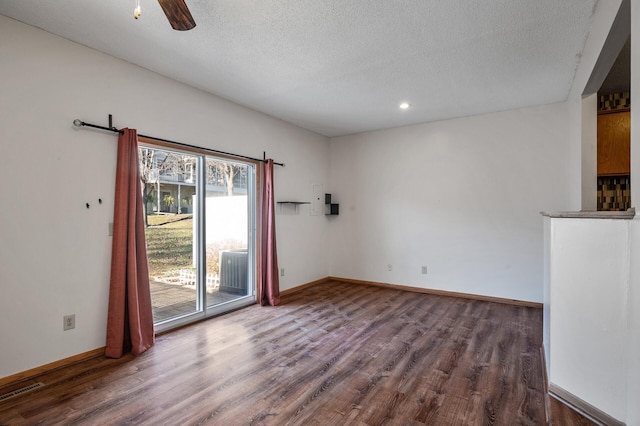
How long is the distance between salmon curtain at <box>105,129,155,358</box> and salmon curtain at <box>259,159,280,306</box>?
1.65 m

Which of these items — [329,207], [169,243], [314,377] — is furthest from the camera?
[329,207]

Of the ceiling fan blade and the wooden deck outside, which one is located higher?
the ceiling fan blade

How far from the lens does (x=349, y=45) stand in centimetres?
273

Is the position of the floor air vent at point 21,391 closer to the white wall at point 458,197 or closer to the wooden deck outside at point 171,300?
the wooden deck outside at point 171,300

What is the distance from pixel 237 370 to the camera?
2561 millimetres

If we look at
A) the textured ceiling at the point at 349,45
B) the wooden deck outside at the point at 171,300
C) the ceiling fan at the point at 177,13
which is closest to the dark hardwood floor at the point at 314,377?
the wooden deck outside at the point at 171,300

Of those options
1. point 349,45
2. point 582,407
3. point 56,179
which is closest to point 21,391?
point 56,179

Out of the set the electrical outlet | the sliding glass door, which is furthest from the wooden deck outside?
the electrical outlet

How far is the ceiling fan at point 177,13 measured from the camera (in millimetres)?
1621

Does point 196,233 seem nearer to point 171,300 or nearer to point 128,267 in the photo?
point 171,300

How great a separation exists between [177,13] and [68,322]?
2.63m

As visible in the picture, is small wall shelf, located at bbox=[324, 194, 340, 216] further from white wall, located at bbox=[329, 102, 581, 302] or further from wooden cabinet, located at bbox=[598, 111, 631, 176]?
wooden cabinet, located at bbox=[598, 111, 631, 176]

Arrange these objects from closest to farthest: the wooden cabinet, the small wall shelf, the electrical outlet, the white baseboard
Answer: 1. the white baseboard
2. the electrical outlet
3. the wooden cabinet
4. the small wall shelf

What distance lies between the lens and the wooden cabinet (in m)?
3.37
